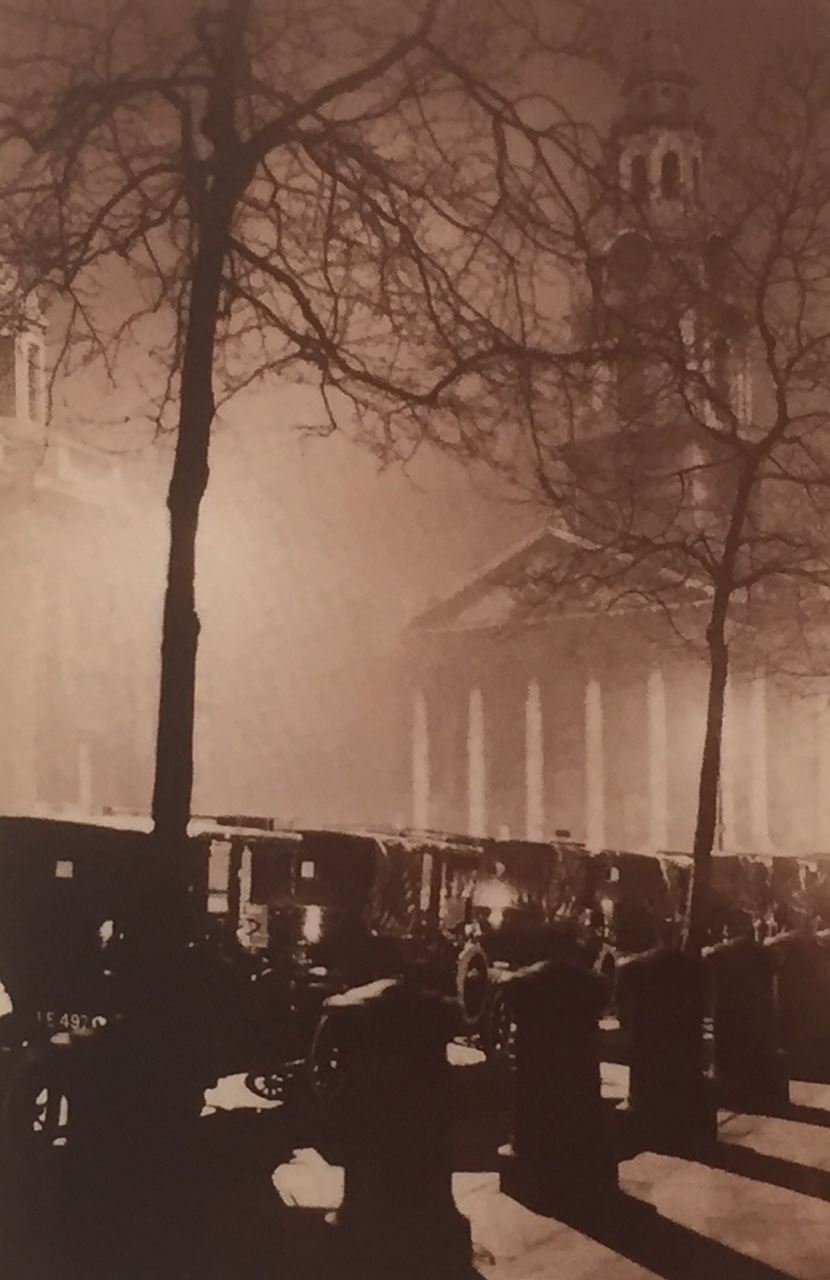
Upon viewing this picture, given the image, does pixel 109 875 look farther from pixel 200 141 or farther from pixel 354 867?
pixel 200 141

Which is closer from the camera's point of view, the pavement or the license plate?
the pavement

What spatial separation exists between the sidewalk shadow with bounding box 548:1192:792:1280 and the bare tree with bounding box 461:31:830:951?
150 cm

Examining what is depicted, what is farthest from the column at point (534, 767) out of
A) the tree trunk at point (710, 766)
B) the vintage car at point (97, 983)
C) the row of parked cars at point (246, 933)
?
the vintage car at point (97, 983)

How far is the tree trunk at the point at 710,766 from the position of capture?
489 cm

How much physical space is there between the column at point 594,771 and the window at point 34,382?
2544mm

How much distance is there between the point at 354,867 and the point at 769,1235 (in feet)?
6.76

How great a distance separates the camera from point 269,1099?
169 inches

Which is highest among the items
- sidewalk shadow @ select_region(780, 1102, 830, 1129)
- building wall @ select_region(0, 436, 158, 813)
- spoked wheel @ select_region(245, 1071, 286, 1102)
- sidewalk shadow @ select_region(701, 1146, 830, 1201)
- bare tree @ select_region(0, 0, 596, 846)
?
bare tree @ select_region(0, 0, 596, 846)

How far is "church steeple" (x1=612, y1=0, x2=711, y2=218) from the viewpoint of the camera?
3.84m

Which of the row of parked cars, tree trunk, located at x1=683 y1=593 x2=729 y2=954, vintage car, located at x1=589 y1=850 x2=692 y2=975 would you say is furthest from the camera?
vintage car, located at x1=589 y1=850 x2=692 y2=975

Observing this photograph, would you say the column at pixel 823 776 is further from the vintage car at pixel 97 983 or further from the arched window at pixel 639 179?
the vintage car at pixel 97 983

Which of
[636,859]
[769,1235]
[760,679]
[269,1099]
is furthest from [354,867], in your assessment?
[769,1235]

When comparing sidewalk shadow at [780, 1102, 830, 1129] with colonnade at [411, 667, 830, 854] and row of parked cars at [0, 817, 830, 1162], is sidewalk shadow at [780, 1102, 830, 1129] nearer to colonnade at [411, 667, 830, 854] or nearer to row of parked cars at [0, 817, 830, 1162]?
row of parked cars at [0, 817, 830, 1162]

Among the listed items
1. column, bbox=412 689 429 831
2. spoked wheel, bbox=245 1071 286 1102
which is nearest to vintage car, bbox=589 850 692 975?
column, bbox=412 689 429 831
